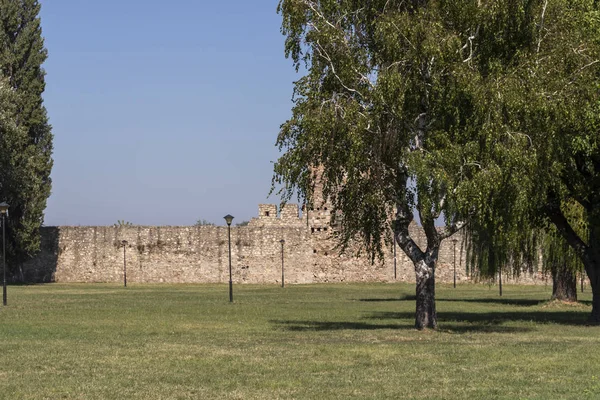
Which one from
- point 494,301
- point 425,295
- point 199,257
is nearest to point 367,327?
point 425,295

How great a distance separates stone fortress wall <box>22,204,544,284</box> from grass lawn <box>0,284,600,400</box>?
22.0m

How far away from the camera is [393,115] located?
21.5 m

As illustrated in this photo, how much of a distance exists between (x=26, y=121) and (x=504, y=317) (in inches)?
1148

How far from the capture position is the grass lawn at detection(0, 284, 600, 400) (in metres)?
13.7

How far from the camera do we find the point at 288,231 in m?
56.0

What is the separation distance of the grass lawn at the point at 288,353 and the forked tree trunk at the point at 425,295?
534 mm

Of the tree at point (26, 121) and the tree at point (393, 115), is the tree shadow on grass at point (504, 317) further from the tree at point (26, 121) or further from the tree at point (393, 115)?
the tree at point (26, 121)

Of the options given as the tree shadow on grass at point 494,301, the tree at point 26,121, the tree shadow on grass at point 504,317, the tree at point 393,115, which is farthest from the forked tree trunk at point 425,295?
the tree at point 26,121

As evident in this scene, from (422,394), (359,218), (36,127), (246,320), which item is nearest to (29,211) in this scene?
(36,127)

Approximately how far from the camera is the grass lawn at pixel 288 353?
13664 millimetres

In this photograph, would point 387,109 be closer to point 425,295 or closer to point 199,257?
point 425,295

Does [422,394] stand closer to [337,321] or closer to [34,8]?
[337,321]

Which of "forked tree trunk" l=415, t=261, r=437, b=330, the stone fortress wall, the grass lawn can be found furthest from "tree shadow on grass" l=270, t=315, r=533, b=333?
the stone fortress wall

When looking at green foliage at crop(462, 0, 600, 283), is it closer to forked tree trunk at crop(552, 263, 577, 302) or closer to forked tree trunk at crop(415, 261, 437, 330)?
forked tree trunk at crop(415, 261, 437, 330)
